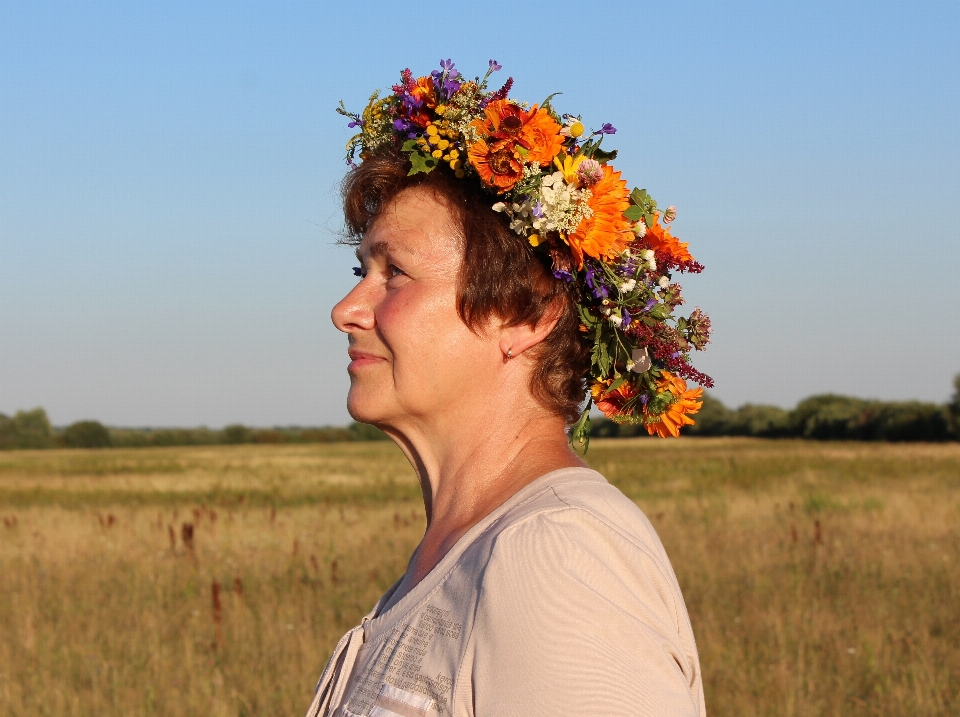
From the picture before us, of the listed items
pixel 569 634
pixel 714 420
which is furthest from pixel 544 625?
pixel 714 420

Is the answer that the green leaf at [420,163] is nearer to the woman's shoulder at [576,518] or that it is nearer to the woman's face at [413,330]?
the woman's face at [413,330]

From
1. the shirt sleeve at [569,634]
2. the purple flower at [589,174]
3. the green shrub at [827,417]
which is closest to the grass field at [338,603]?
the purple flower at [589,174]

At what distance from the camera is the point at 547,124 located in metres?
2.19

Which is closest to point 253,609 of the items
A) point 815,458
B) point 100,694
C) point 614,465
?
point 100,694

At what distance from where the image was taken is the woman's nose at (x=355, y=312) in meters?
2.07

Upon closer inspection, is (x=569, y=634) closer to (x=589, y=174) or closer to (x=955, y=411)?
(x=589, y=174)

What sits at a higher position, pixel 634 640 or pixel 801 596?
pixel 634 640

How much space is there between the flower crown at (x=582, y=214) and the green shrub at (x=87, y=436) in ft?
259

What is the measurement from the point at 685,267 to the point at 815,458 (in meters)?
36.5

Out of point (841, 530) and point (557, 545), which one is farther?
point (841, 530)

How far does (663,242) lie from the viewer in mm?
2352

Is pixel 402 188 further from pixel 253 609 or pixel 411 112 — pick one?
pixel 253 609

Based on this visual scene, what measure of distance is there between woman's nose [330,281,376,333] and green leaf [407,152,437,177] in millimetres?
288

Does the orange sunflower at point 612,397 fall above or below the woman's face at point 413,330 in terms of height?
below
